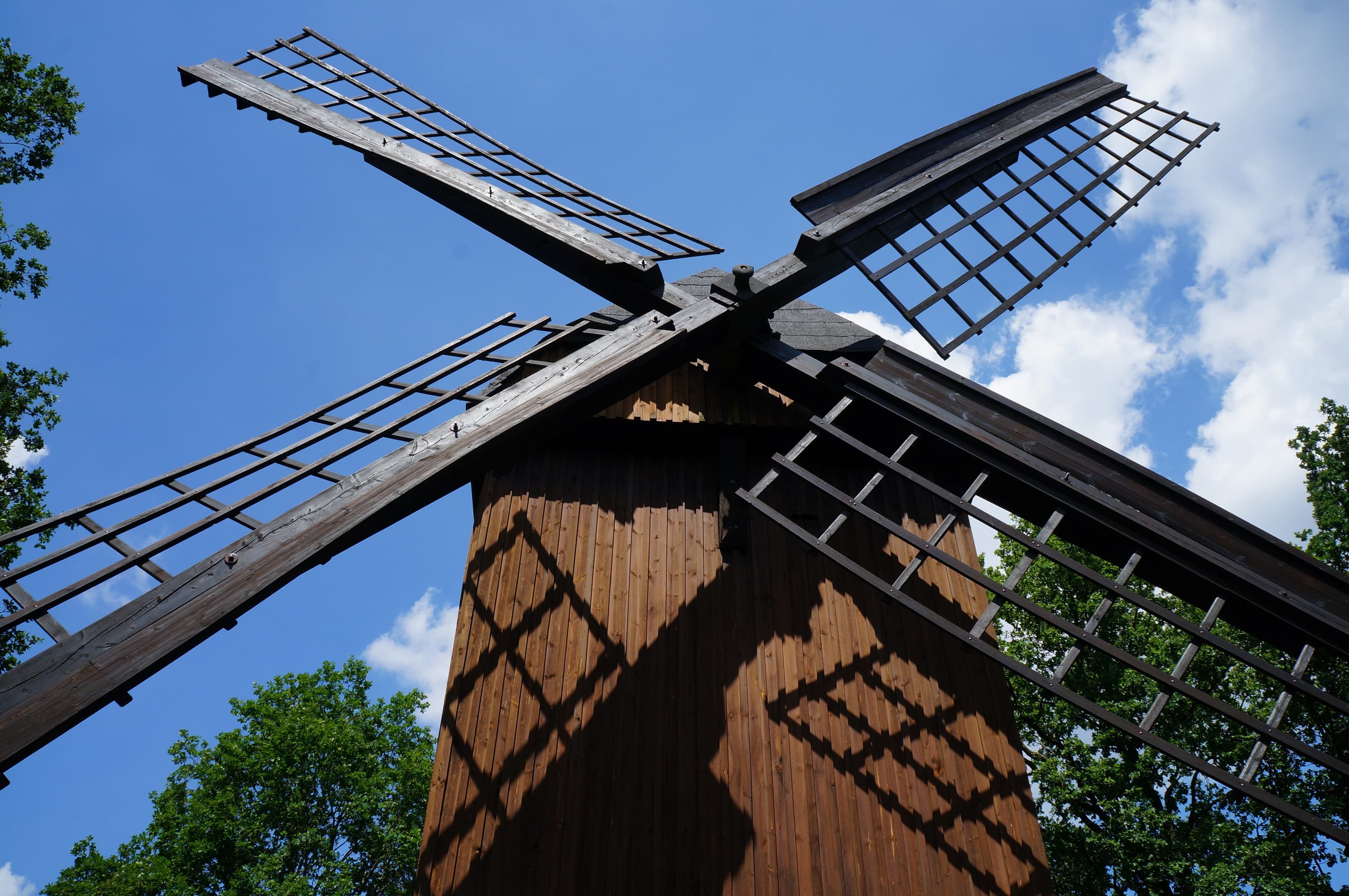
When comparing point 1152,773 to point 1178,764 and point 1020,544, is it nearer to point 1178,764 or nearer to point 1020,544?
point 1178,764

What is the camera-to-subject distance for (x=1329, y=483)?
13703 millimetres

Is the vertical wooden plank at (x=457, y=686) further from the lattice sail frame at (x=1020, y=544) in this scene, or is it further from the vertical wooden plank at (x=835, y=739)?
the vertical wooden plank at (x=835, y=739)

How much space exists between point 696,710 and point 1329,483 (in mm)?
14799

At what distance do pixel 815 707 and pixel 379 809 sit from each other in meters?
19.5

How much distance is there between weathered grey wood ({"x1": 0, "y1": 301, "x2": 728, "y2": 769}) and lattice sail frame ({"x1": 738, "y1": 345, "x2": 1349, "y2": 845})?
117 centimetres

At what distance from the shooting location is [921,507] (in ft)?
19.4

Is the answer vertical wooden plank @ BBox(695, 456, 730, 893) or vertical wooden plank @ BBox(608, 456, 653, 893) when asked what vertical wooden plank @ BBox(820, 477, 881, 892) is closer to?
vertical wooden plank @ BBox(695, 456, 730, 893)

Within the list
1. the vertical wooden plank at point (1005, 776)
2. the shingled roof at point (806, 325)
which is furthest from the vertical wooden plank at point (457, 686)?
the vertical wooden plank at point (1005, 776)

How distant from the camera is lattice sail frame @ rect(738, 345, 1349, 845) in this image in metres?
3.70

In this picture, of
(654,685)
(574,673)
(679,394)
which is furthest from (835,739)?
(679,394)

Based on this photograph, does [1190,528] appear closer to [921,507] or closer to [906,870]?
[921,507]

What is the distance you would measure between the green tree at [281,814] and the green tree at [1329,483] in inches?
835

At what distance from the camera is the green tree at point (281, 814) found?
18188 mm

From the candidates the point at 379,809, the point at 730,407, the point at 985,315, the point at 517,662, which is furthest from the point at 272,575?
the point at 379,809
